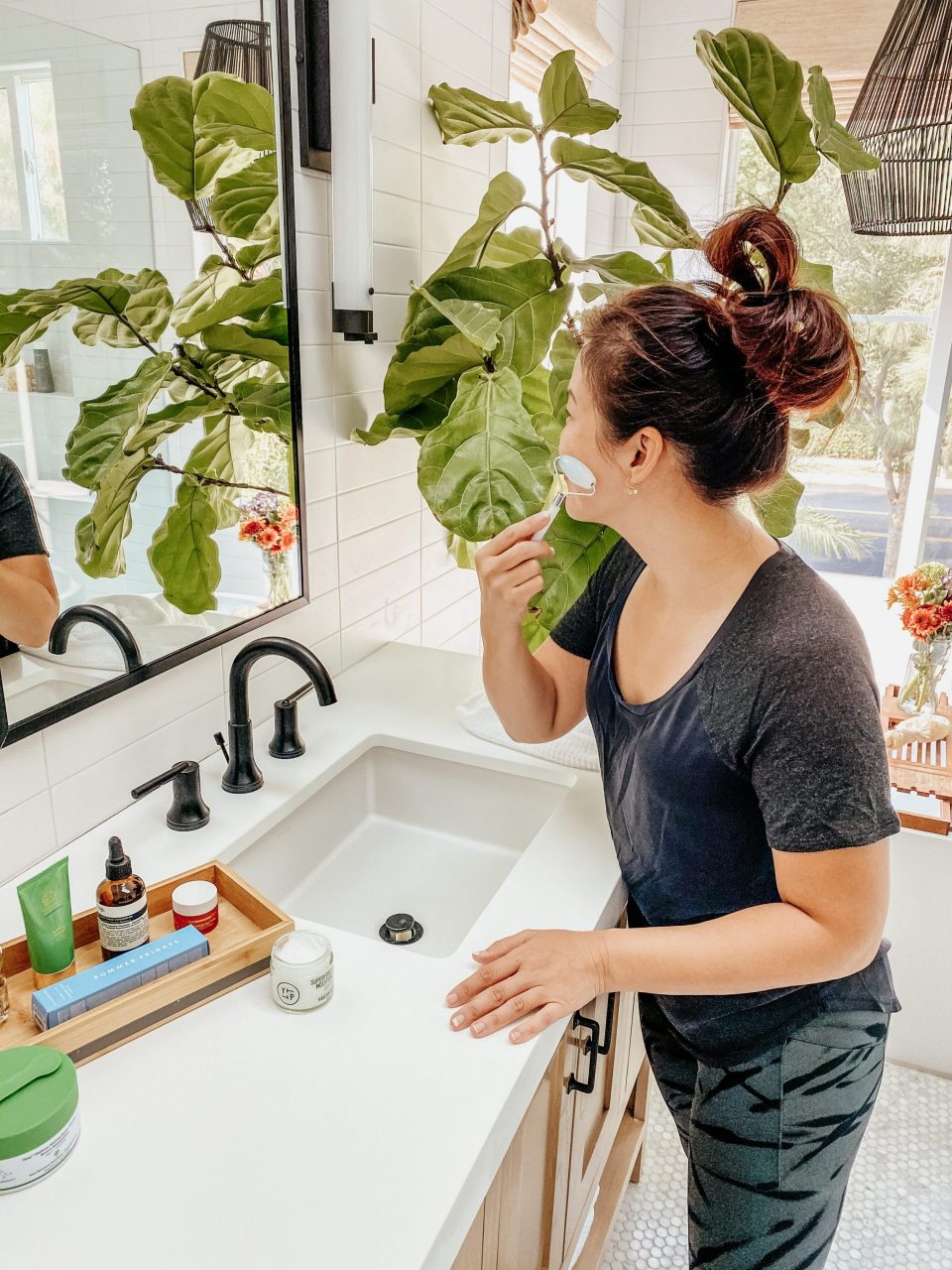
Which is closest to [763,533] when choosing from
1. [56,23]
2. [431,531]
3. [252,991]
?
[252,991]

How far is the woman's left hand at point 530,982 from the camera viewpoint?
86cm

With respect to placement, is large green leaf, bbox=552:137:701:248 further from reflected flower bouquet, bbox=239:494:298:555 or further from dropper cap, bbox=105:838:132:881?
dropper cap, bbox=105:838:132:881

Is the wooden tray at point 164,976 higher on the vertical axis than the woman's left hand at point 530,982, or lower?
higher

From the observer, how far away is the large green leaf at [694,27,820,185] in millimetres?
1262

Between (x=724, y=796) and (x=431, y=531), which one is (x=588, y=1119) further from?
(x=431, y=531)

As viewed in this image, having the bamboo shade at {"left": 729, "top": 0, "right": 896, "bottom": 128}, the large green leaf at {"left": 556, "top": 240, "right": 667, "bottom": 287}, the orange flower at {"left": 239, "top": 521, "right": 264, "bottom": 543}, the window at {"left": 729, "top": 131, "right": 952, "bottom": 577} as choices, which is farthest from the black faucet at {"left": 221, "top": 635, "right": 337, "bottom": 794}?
the bamboo shade at {"left": 729, "top": 0, "right": 896, "bottom": 128}

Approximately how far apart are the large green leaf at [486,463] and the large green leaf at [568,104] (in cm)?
49

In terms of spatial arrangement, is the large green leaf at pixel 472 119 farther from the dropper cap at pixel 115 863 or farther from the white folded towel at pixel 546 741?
the dropper cap at pixel 115 863

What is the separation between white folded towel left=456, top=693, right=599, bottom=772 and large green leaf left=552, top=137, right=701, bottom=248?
2.47ft

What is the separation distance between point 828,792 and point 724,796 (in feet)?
0.42

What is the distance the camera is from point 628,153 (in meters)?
2.93

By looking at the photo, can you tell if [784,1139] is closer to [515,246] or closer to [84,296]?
[84,296]

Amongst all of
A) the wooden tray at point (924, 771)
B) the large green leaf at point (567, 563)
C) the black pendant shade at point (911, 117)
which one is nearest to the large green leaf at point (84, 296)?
the large green leaf at point (567, 563)

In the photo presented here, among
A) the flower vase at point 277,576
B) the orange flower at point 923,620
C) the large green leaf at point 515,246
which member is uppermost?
the large green leaf at point 515,246
